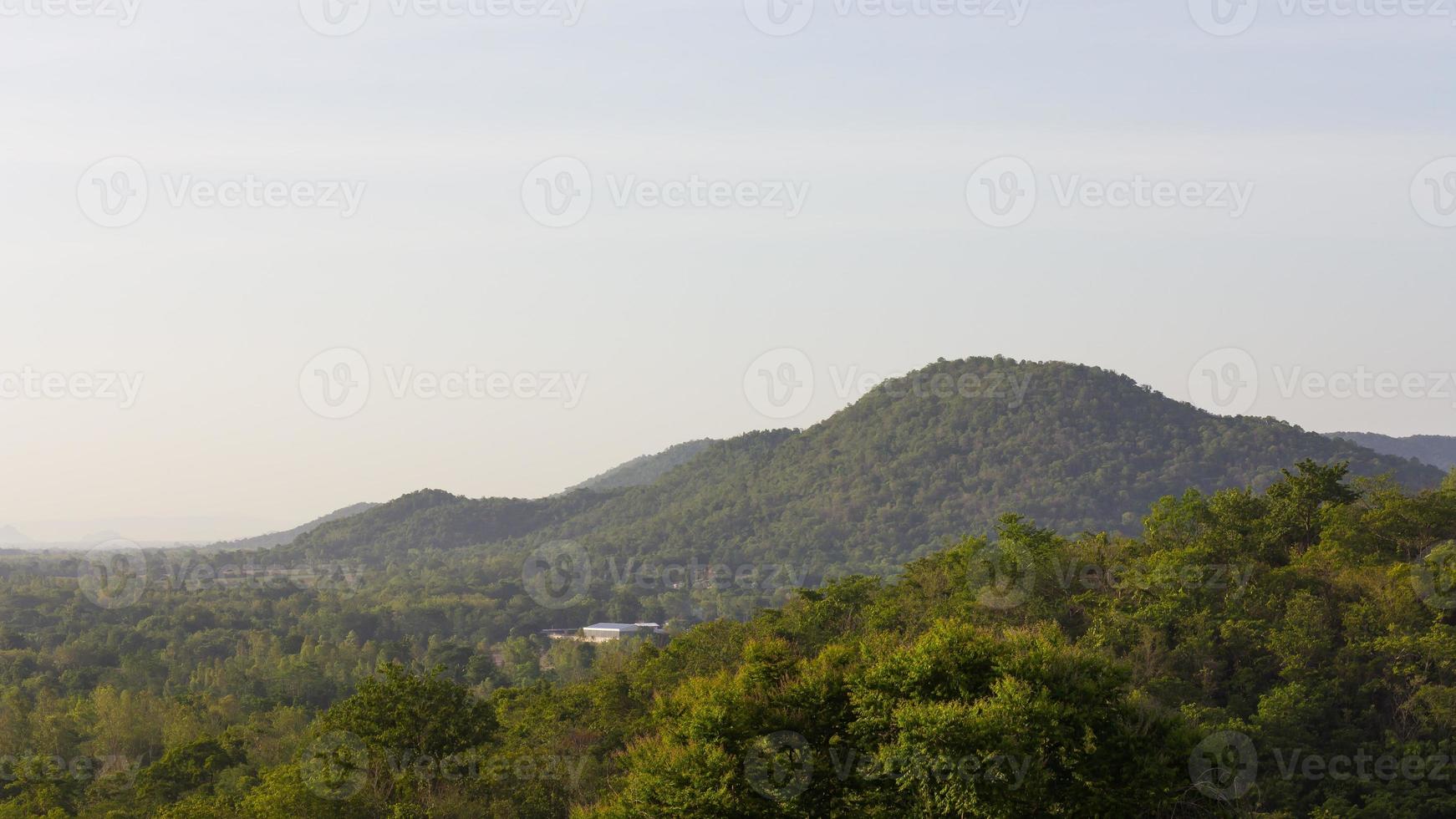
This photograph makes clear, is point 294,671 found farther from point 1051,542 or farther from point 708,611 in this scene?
point 708,611

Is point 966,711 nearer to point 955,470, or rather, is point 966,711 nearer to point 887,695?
point 887,695

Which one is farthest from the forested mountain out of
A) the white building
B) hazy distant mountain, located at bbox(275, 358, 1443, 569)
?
hazy distant mountain, located at bbox(275, 358, 1443, 569)

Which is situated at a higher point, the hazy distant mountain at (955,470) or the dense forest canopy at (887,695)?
the hazy distant mountain at (955,470)

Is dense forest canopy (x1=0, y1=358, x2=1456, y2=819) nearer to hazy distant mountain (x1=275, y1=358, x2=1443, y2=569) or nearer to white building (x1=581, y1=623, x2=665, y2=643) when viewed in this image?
white building (x1=581, y1=623, x2=665, y2=643)

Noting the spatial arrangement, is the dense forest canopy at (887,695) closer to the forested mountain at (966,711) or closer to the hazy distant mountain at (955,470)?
the forested mountain at (966,711)

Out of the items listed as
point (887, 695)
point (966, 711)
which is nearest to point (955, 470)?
point (887, 695)

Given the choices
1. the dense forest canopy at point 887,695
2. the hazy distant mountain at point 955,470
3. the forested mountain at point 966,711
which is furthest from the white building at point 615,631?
the forested mountain at point 966,711

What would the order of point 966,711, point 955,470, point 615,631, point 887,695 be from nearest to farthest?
point 966,711 < point 887,695 < point 615,631 < point 955,470

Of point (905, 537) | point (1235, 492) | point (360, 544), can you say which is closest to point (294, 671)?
point (1235, 492)
